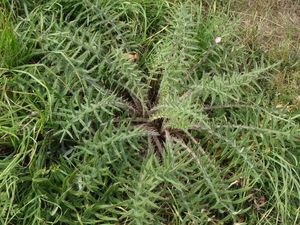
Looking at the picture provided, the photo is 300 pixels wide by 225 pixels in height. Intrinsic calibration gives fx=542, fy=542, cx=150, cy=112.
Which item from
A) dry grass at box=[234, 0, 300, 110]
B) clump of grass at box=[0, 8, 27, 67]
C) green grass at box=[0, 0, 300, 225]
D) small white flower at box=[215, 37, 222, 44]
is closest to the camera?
green grass at box=[0, 0, 300, 225]

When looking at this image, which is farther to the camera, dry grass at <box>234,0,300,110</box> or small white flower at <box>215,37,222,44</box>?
dry grass at <box>234,0,300,110</box>

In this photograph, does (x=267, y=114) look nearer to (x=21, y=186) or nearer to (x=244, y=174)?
(x=244, y=174)

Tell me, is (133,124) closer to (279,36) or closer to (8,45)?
(8,45)

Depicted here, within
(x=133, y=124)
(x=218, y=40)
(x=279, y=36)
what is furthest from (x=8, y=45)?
(x=279, y=36)

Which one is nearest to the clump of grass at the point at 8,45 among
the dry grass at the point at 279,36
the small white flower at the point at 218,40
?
the small white flower at the point at 218,40

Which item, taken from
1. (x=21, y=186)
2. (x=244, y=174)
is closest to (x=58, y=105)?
(x=21, y=186)

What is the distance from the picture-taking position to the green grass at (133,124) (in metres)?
2.62

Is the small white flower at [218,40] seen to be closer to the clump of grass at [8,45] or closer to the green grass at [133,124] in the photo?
the green grass at [133,124]

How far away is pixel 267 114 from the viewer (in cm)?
295

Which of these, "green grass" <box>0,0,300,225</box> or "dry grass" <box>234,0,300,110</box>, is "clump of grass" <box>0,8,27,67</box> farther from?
"dry grass" <box>234,0,300,110</box>

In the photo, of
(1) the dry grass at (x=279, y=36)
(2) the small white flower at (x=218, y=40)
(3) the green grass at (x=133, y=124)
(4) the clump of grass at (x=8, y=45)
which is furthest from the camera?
(1) the dry grass at (x=279, y=36)

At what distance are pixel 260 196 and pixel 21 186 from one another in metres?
1.25

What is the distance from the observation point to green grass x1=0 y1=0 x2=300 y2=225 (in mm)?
2615

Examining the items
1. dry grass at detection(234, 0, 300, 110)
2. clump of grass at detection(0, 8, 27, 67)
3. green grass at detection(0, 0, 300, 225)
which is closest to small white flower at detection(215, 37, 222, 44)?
green grass at detection(0, 0, 300, 225)
